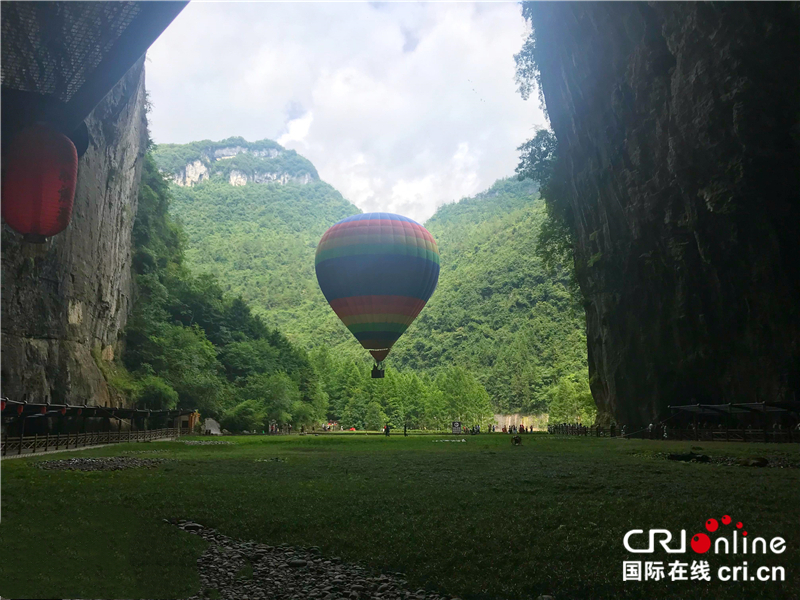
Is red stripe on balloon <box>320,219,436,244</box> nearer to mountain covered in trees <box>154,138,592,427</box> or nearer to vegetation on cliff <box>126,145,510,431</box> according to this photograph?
vegetation on cliff <box>126,145,510,431</box>

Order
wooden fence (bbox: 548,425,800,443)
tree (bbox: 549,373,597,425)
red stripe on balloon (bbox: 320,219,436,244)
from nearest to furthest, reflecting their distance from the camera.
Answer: wooden fence (bbox: 548,425,800,443) → red stripe on balloon (bbox: 320,219,436,244) → tree (bbox: 549,373,597,425)

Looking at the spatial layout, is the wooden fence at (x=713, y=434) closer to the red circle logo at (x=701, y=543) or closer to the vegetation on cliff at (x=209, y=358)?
the red circle logo at (x=701, y=543)

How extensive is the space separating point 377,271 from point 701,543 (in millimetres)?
38026

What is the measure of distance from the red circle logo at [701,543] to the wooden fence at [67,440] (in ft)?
73.8

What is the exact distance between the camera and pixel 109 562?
895cm

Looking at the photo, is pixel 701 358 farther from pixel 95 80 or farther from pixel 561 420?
pixel 561 420

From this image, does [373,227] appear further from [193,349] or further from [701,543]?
[701,543]

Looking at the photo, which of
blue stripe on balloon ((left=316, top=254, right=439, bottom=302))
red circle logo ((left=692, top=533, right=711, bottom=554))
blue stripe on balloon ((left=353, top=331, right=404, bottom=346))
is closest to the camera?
red circle logo ((left=692, top=533, right=711, bottom=554))

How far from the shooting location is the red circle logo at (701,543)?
899cm

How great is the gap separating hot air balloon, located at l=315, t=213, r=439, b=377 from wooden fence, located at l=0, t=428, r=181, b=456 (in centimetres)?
1829

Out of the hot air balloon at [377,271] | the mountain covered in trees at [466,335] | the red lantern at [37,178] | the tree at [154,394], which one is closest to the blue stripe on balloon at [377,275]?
the hot air balloon at [377,271]

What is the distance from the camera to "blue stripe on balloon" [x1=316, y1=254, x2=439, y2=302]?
1817 inches

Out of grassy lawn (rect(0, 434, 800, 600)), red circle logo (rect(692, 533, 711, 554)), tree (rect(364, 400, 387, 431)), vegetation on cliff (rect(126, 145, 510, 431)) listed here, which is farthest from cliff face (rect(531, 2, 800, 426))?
tree (rect(364, 400, 387, 431))

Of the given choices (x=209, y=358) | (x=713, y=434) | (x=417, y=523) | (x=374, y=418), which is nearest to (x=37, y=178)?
(x=417, y=523)
